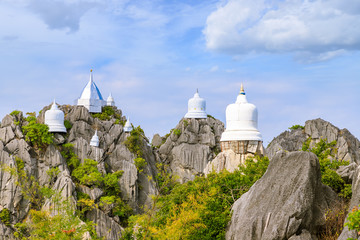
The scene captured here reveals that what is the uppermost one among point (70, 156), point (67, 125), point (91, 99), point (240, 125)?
point (91, 99)

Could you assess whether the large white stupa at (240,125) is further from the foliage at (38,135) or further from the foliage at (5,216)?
the foliage at (38,135)

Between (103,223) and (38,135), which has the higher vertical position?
(38,135)

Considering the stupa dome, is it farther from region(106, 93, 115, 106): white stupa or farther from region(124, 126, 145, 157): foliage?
region(106, 93, 115, 106): white stupa

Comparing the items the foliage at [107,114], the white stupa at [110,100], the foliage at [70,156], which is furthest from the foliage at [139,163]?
the white stupa at [110,100]

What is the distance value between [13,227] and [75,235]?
26.8 meters

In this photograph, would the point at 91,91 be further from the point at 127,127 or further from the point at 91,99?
the point at 127,127

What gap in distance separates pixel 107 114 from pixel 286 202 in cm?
4577

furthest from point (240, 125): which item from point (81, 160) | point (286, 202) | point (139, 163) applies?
point (81, 160)

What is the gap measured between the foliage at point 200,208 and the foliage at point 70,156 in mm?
27071

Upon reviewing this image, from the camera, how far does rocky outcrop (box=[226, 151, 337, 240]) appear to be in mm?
14156

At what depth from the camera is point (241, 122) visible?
23969mm

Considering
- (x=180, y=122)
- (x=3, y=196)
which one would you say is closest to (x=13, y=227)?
(x=3, y=196)

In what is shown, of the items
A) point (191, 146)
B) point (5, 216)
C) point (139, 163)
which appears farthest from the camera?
point (191, 146)

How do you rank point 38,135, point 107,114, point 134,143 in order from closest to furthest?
1. point 38,135
2. point 134,143
3. point 107,114
